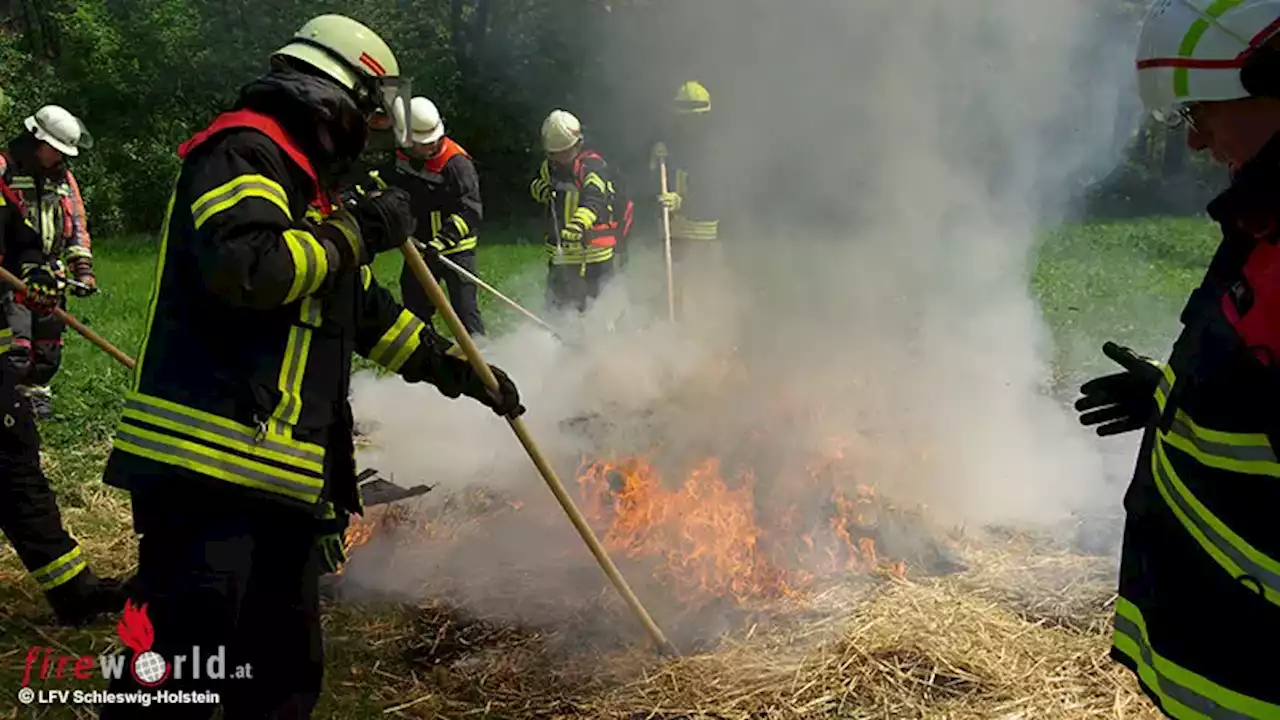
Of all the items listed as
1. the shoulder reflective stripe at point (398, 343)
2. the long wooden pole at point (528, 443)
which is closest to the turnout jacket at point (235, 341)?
the long wooden pole at point (528, 443)

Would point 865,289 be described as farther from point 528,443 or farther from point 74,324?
point 74,324

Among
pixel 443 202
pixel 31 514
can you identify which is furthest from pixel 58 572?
pixel 443 202

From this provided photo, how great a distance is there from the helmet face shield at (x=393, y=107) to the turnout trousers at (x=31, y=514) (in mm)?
2190

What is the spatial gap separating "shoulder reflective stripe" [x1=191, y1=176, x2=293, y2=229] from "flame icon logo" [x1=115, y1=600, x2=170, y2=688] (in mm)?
1066

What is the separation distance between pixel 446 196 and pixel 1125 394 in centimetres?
696

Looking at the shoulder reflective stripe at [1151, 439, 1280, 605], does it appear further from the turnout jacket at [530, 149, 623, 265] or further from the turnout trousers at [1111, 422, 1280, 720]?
the turnout jacket at [530, 149, 623, 265]

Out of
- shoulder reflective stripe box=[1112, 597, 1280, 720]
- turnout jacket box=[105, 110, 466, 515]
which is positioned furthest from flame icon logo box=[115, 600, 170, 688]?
shoulder reflective stripe box=[1112, 597, 1280, 720]

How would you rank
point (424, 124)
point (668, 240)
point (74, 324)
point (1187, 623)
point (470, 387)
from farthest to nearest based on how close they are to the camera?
1. point (668, 240)
2. point (424, 124)
3. point (74, 324)
4. point (470, 387)
5. point (1187, 623)

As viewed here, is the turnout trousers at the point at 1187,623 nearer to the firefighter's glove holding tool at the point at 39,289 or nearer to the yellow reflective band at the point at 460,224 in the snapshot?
the firefighter's glove holding tool at the point at 39,289

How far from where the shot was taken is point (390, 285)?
41.2ft

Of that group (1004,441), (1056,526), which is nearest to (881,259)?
(1004,441)

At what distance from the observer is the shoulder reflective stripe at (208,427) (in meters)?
2.62

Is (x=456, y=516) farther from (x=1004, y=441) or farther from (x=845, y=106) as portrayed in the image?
(x=845, y=106)

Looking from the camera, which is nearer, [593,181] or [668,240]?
[593,181]
